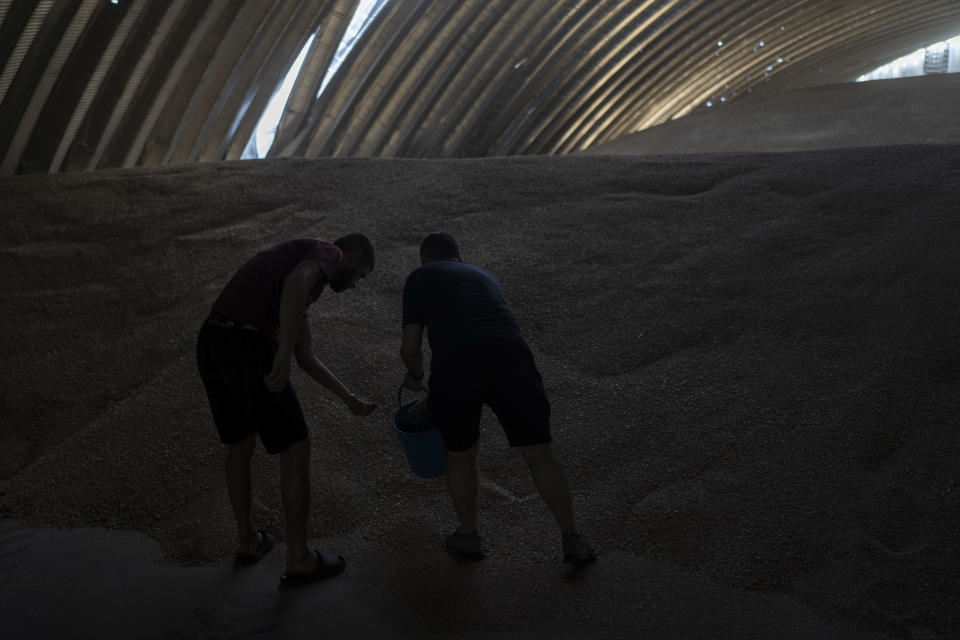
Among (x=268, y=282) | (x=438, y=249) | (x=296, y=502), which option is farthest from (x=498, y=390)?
(x=268, y=282)

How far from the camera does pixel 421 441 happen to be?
3715 mm

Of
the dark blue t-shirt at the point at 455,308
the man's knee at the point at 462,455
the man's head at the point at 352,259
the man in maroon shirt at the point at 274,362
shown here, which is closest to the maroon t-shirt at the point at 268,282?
the man in maroon shirt at the point at 274,362

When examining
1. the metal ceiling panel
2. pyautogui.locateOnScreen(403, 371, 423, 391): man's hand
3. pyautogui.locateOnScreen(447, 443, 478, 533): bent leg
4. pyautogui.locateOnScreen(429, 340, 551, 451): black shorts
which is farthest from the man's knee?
the metal ceiling panel

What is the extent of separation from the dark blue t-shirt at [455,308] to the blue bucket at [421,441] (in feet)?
1.29

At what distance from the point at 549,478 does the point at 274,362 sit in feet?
3.94

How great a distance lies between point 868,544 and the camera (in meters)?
3.38

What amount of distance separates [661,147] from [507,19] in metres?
4.00

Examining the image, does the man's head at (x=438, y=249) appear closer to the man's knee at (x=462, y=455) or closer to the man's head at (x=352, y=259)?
the man's head at (x=352, y=259)

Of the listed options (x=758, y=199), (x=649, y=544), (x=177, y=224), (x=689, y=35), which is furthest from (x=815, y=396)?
(x=689, y=35)

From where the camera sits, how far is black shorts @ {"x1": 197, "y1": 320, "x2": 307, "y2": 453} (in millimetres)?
3314

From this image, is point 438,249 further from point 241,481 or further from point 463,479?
point 241,481

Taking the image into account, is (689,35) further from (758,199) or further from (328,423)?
(328,423)

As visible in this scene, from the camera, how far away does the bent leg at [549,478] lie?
11.0 ft

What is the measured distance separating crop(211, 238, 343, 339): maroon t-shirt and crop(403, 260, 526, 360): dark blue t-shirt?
15.5 inches
